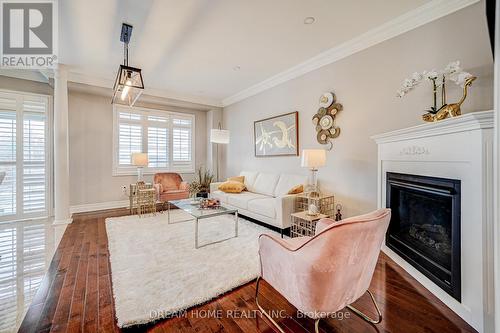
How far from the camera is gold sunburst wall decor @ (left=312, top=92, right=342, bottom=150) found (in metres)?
3.50

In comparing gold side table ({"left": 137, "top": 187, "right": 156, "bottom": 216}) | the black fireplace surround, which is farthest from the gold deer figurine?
gold side table ({"left": 137, "top": 187, "right": 156, "bottom": 216})

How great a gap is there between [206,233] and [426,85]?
11.6 feet

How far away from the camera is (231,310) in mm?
1716

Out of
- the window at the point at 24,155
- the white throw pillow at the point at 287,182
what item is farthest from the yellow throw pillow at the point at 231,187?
the window at the point at 24,155

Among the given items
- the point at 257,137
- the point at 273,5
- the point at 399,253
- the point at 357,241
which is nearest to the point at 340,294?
the point at 357,241

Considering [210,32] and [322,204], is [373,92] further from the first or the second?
[210,32]

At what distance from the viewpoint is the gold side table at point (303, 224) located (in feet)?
9.52

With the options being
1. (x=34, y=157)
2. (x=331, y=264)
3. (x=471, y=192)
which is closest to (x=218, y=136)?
(x=34, y=157)

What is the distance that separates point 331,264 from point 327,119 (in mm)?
2832

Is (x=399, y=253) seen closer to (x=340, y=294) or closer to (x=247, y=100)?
A: (x=340, y=294)

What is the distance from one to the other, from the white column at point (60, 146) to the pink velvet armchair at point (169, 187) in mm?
1598

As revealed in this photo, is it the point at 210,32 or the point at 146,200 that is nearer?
the point at 210,32

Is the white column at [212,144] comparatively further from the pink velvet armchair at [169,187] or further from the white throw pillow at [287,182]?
the white throw pillow at [287,182]

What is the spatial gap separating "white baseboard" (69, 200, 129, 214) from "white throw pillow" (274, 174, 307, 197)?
3.88 meters
